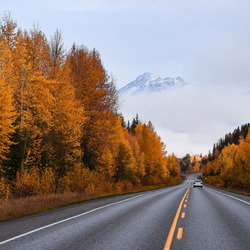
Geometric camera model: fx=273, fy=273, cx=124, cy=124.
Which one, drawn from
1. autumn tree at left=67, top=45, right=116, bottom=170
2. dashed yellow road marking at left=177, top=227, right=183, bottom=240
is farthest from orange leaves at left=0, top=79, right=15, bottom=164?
dashed yellow road marking at left=177, top=227, right=183, bottom=240

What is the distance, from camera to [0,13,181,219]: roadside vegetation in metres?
15.5

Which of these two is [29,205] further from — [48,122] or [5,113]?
[48,122]

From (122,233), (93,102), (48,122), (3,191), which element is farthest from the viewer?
(93,102)

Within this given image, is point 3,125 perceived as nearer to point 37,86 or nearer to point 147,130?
point 37,86

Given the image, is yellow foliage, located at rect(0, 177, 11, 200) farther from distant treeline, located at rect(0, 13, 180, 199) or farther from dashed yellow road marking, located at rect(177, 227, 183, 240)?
dashed yellow road marking, located at rect(177, 227, 183, 240)

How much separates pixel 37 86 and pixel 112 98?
8.53 meters

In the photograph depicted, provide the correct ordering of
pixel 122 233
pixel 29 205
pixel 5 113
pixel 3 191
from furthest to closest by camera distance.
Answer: pixel 5 113 < pixel 3 191 < pixel 29 205 < pixel 122 233

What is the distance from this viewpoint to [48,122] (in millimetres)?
19344

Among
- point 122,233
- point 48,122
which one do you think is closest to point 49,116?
point 48,122

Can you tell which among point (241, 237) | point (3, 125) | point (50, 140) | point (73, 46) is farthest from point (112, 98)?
point (241, 237)

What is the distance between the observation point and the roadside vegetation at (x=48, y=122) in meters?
15.5

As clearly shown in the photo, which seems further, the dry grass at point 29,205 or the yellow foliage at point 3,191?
the yellow foliage at point 3,191

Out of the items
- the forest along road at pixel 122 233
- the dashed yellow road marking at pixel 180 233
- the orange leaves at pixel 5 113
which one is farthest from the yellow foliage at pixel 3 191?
the dashed yellow road marking at pixel 180 233

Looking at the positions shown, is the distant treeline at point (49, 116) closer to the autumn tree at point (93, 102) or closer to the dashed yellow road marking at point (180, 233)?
the autumn tree at point (93, 102)
